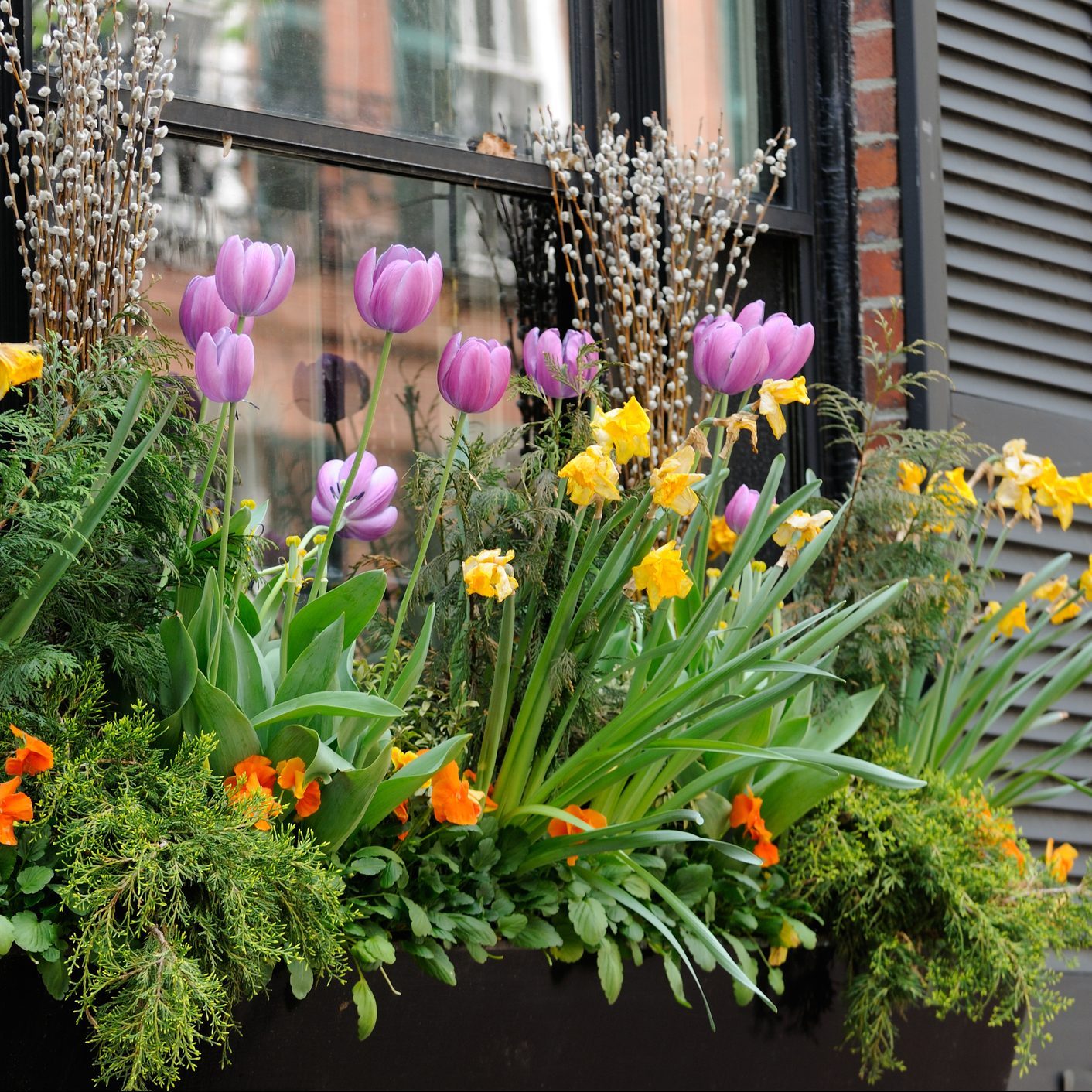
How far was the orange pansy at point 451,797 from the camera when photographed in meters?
1.67

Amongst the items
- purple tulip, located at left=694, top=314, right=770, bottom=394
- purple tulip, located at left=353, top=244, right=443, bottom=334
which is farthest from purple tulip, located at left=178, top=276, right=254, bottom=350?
purple tulip, located at left=694, top=314, right=770, bottom=394

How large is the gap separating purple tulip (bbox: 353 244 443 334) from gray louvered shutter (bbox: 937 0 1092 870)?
1.44 m

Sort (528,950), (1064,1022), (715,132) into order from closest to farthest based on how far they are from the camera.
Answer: (528,950) < (1064,1022) < (715,132)

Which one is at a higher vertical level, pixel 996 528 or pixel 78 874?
pixel 996 528

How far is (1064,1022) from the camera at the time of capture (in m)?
2.67

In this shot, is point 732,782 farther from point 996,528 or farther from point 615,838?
point 996,528

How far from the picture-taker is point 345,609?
5.55 feet

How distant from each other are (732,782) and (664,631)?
239 mm

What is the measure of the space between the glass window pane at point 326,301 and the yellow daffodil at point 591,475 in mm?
753

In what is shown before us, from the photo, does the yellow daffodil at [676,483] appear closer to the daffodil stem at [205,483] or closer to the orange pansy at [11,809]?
the daffodil stem at [205,483]

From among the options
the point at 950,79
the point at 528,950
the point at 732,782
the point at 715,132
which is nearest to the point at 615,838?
the point at 528,950

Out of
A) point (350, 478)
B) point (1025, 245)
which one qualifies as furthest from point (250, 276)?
point (1025, 245)

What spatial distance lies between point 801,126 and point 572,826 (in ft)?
→ 5.38

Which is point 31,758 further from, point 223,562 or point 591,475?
point 591,475
